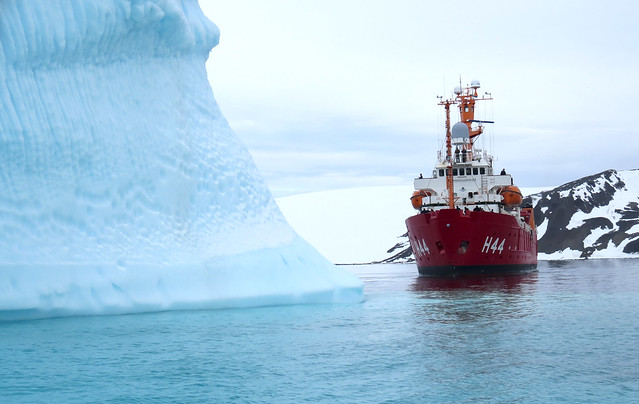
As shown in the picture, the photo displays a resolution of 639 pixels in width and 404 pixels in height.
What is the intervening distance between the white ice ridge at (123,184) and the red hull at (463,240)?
54.8ft

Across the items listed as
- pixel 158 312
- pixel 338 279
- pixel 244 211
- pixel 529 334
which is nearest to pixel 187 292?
pixel 158 312

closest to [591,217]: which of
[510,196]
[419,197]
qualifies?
[510,196]

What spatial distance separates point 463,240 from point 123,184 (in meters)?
20.7

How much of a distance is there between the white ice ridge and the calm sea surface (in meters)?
0.52

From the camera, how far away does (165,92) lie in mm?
13664

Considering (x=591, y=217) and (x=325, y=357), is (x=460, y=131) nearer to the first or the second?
(x=325, y=357)

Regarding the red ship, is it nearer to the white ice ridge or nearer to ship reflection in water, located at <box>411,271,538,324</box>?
ship reflection in water, located at <box>411,271,538,324</box>

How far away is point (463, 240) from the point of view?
30.5 m

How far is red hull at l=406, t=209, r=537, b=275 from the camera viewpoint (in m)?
30.1

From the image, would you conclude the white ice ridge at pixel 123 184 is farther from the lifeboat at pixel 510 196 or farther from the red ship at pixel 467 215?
the lifeboat at pixel 510 196

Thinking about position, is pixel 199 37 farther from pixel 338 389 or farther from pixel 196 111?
pixel 338 389

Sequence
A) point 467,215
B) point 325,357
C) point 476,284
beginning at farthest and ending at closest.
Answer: point 467,215
point 476,284
point 325,357

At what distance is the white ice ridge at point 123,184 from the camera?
1118 centimetres

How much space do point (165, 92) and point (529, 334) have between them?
7.95m
